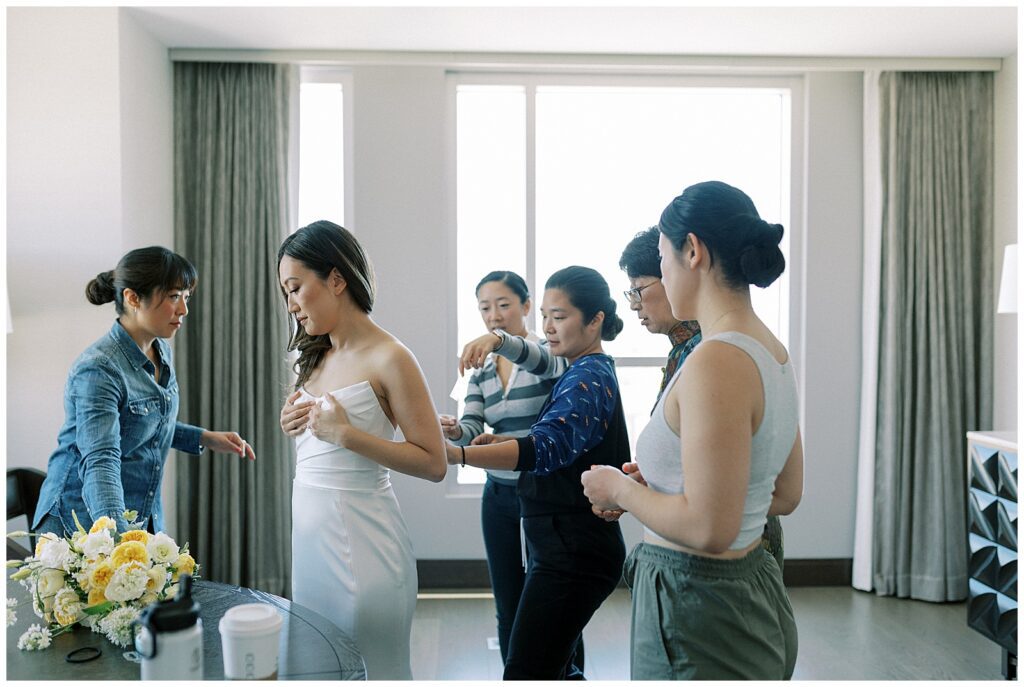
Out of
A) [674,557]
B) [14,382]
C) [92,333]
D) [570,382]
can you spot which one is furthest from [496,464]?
[14,382]

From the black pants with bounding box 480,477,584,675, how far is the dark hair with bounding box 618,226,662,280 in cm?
84

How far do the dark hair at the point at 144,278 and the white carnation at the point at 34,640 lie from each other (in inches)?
40.5

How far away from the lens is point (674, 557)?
136cm

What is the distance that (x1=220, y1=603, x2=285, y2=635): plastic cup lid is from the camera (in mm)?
1173

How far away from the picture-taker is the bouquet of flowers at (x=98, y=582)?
1.44 m

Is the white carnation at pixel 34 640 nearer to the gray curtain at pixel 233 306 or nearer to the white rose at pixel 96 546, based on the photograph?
the white rose at pixel 96 546

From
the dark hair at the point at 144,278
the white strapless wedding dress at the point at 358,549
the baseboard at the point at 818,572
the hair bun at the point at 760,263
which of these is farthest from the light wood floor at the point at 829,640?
the hair bun at the point at 760,263

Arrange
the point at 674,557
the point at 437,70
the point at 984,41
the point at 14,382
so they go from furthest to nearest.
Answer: the point at 437,70
the point at 984,41
the point at 14,382
the point at 674,557

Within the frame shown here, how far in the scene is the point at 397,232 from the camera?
401 cm

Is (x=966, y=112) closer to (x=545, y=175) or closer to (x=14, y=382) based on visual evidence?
(x=545, y=175)

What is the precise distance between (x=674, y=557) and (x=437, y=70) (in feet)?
10.4

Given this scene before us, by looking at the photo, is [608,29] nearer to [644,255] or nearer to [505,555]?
[644,255]

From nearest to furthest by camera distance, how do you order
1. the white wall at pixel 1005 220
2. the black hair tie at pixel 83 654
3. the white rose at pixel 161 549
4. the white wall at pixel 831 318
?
the black hair tie at pixel 83 654 → the white rose at pixel 161 549 → the white wall at pixel 1005 220 → the white wall at pixel 831 318

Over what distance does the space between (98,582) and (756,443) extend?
1.19m
